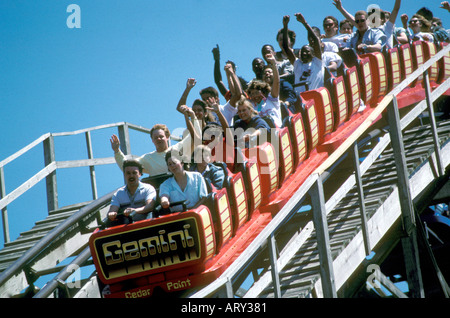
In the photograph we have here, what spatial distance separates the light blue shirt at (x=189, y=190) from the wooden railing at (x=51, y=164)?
2.98 m

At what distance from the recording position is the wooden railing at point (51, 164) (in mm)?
8180

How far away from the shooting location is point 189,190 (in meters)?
5.79

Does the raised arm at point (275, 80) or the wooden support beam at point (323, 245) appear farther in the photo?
the raised arm at point (275, 80)

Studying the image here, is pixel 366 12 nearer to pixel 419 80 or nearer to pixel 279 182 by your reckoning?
pixel 419 80

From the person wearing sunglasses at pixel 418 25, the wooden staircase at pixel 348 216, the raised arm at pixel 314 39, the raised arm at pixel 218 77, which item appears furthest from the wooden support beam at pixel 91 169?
the person wearing sunglasses at pixel 418 25

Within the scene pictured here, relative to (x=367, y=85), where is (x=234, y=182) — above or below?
below

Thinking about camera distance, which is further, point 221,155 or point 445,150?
point 445,150

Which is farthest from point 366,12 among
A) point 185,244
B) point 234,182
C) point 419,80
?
point 185,244

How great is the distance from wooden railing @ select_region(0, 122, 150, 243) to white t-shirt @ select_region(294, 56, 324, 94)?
2516 millimetres

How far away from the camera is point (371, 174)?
7.91 metres

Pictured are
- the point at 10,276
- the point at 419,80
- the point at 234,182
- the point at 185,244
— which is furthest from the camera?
the point at 419,80

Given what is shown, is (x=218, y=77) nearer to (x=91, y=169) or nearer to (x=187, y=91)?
(x=187, y=91)

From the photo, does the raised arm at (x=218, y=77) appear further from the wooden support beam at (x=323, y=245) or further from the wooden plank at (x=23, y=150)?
the wooden support beam at (x=323, y=245)
